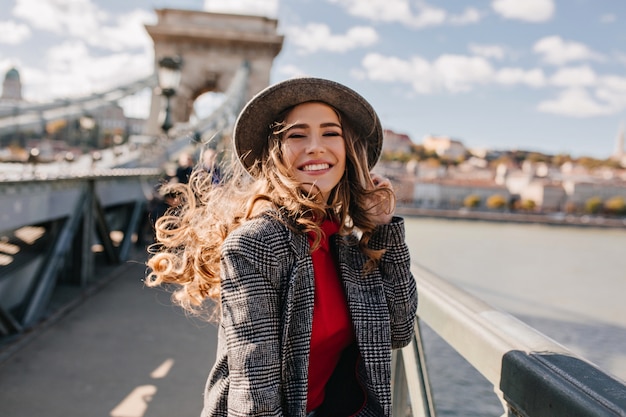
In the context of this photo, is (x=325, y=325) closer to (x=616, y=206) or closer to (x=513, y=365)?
(x=513, y=365)

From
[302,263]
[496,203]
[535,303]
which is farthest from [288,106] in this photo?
[496,203]

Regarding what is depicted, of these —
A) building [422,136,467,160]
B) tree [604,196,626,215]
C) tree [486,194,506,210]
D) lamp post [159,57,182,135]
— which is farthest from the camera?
building [422,136,467,160]

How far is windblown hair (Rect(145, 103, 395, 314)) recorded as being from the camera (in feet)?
3.29

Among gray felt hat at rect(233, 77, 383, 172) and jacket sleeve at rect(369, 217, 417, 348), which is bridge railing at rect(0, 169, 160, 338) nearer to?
gray felt hat at rect(233, 77, 383, 172)

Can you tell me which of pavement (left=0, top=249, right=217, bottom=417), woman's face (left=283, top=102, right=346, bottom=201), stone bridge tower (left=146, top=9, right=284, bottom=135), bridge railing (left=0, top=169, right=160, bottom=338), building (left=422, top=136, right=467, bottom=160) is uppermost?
building (left=422, top=136, right=467, bottom=160)

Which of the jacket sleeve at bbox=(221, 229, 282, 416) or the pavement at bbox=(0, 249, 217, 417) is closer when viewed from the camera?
the jacket sleeve at bbox=(221, 229, 282, 416)

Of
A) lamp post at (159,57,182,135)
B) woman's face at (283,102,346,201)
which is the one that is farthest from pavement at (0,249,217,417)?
lamp post at (159,57,182,135)

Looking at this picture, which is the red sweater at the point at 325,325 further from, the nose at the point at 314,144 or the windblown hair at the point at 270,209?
the nose at the point at 314,144

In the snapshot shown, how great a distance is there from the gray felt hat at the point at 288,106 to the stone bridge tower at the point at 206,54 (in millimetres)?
14957

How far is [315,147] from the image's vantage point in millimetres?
1045

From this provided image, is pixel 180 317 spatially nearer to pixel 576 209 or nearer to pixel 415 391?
pixel 415 391

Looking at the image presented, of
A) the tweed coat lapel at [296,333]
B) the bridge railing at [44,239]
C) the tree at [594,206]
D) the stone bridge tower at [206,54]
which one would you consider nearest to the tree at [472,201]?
the tree at [594,206]

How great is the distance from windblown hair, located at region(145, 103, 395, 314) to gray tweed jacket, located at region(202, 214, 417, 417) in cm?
6

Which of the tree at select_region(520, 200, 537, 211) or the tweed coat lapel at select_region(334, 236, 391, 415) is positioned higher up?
the tweed coat lapel at select_region(334, 236, 391, 415)
